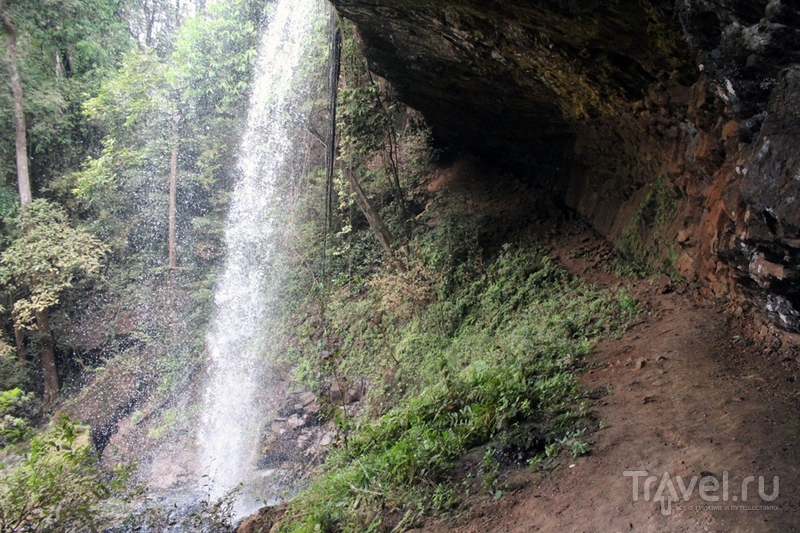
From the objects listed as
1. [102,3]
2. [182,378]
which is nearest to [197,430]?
[182,378]

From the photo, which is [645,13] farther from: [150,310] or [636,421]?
[150,310]

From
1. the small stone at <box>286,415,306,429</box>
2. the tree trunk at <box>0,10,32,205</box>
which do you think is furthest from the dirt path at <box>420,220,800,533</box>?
the tree trunk at <box>0,10,32,205</box>

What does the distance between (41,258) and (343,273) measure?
851 centimetres

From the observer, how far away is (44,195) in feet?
57.8

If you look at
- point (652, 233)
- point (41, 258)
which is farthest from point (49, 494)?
point (41, 258)

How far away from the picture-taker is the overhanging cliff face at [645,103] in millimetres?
3328

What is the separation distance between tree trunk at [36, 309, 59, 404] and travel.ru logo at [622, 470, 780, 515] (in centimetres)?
1645

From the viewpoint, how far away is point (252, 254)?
15.7 meters

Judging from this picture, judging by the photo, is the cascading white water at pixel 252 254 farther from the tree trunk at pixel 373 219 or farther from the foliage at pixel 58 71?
the foliage at pixel 58 71

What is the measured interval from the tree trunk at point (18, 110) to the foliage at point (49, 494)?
12846 millimetres

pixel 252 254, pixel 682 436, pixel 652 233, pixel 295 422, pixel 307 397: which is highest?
pixel 652 233

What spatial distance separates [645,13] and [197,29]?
54.0 ft

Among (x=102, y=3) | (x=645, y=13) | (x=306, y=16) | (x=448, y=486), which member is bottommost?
(x=448, y=486)

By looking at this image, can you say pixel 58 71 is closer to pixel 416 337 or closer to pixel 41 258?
pixel 41 258
